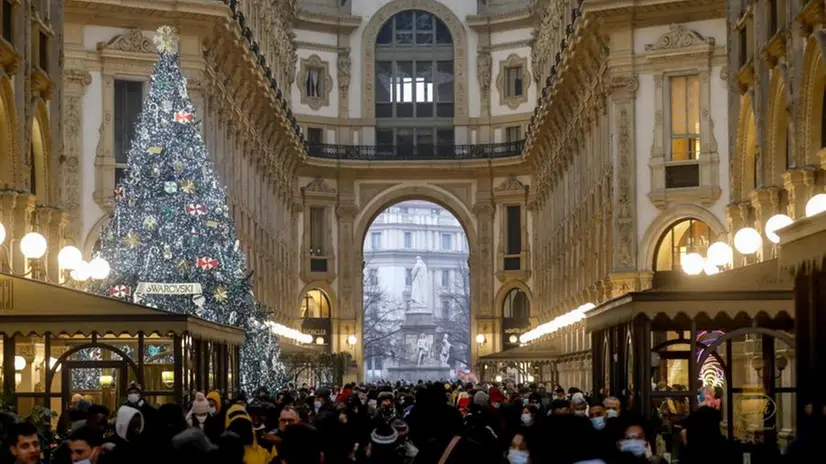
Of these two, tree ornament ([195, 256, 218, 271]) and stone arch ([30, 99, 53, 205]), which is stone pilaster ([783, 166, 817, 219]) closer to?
tree ornament ([195, 256, 218, 271])

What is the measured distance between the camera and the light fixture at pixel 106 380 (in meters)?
28.5

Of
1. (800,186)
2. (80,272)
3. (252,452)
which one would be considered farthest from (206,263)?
(252,452)

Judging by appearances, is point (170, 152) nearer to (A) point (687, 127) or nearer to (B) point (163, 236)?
(B) point (163, 236)

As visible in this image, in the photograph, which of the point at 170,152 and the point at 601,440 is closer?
the point at 601,440

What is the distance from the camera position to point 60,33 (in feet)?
110

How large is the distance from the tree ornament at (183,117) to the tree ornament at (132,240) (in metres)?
2.53

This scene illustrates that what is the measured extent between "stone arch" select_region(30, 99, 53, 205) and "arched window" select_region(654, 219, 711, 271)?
68.8 ft

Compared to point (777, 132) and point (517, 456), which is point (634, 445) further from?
point (777, 132)

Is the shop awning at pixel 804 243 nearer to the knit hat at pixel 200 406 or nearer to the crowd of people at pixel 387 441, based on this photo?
the crowd of people at pixel 387 441

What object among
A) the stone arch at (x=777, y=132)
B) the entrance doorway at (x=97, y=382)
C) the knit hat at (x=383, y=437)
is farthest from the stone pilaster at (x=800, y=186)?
the knit hat at (x=383, y=437)

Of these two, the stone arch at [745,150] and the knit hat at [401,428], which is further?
the stone arch at [745,150]

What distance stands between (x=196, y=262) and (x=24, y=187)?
6131mm

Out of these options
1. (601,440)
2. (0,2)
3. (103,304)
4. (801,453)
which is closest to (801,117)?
(103,304)

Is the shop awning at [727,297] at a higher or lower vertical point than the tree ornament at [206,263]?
lower
